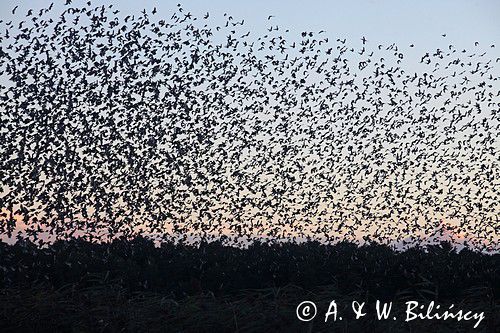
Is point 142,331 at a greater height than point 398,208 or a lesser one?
lesser

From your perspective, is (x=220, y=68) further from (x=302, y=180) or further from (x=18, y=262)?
(x=18, y=262)

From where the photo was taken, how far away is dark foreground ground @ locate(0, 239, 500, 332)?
382 inches

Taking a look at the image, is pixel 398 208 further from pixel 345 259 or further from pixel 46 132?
pixel 46 132

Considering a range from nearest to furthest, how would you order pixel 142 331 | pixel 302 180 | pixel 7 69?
pixel 142 331 → pixel 7 69 → pixel 302 180

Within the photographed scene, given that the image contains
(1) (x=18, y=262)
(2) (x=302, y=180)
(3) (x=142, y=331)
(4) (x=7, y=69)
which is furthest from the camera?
(2) (x=302, y=180)

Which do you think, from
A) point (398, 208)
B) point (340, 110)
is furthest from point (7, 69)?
point (398, 208)

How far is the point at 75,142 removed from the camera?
60.3 ft

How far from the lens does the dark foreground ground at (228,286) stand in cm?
971

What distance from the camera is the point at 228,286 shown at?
13.4 meters

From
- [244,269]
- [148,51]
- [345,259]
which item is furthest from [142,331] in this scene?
[148,51]

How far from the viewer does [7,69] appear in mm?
17953

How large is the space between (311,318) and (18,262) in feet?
21.2

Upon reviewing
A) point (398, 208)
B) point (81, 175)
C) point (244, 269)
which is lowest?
point (244, 269)

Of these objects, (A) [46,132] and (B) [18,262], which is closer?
(B) [18,262]
